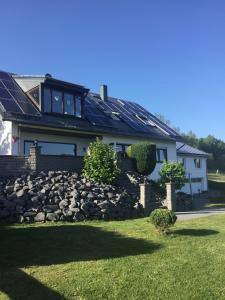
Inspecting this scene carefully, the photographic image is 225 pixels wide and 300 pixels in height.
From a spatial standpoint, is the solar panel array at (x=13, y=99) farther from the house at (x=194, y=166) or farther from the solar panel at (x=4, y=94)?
the house at (x=194, y=166)

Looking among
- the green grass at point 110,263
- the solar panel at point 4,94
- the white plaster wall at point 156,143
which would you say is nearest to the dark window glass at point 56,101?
the solar panel at point 4,94

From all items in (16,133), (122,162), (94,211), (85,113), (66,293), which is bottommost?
(66,293)

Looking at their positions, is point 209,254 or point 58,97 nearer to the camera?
point 209,254

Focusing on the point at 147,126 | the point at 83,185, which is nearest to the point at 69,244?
the point at 83,185

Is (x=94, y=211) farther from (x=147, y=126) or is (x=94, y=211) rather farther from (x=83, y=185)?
(x=147, y=126)

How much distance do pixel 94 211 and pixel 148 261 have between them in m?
6.83

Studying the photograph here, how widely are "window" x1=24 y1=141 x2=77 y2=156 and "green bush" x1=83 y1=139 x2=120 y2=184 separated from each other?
4078 millimetres

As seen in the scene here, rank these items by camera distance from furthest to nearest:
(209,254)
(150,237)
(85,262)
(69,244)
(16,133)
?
(16,133)
(150,237)
(69,244)
(209,254)
(85,262)

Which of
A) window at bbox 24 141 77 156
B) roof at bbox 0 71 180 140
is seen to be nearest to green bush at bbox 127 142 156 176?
roof at bbox 0 71 180 140

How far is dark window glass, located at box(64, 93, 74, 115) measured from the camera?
1016 inches

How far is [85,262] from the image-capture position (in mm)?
8938

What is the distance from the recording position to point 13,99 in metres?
23.5

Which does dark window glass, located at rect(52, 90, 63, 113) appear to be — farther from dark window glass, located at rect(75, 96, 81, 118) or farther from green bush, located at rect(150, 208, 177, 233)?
green bush, located at rect(150, 208, 177, 233)

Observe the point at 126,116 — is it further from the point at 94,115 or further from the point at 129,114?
the point at 94,115
